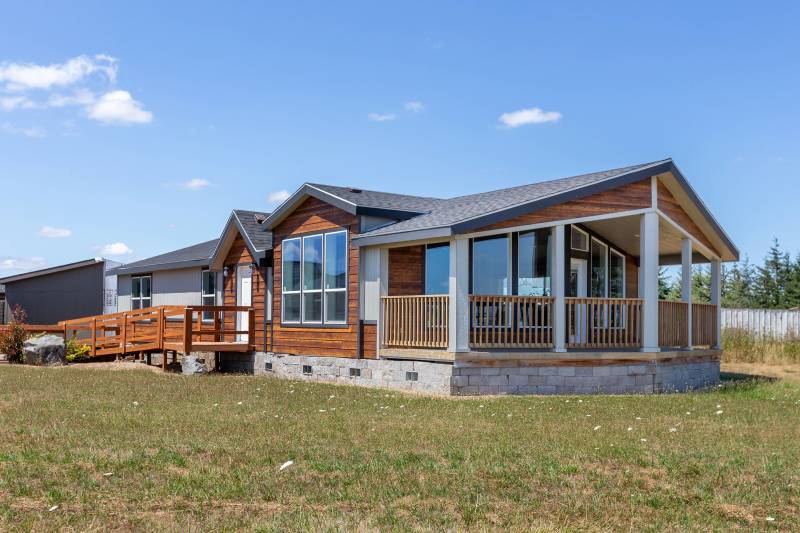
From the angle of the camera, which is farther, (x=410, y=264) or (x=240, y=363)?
(x=240, y=363)

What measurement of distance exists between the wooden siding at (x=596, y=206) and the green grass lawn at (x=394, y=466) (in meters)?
3.52

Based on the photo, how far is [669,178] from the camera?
619 inches

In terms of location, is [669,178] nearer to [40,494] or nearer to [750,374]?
[750,374]

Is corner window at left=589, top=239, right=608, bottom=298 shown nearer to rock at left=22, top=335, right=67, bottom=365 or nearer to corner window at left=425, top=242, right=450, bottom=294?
corner window at left=425, top=242, right=450, bottom=294

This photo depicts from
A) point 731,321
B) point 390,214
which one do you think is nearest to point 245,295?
point 390,214

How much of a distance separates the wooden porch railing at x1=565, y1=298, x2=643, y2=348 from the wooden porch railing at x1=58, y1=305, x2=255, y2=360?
25.9ft

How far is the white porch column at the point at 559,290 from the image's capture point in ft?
46.6

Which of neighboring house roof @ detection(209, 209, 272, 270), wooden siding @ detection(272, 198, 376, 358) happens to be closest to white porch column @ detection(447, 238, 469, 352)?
wooden siding @ detection(272, 198, 376, 358)

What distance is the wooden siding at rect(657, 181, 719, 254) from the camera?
15987 millimetres

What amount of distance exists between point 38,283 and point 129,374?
16.8 meters

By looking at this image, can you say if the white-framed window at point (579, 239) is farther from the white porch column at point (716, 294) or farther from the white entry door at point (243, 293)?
the white entry door at point (243, 293)

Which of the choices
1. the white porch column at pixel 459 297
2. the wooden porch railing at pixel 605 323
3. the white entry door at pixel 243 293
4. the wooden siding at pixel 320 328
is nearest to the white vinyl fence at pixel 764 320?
the wooden porch railing at pixel 605 323

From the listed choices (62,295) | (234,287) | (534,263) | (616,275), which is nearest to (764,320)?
(616,275)

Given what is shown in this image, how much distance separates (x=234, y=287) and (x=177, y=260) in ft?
13.1
